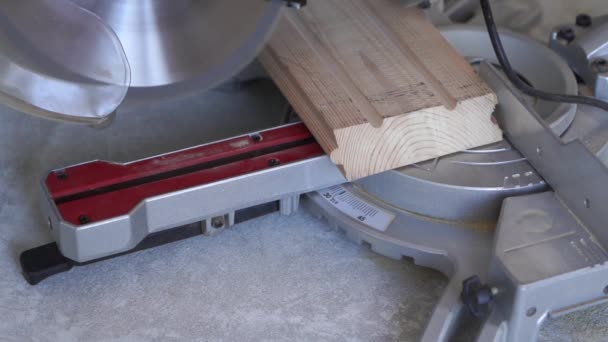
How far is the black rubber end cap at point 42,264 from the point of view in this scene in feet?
4.93

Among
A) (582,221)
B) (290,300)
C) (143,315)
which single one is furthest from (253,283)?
(582,221)

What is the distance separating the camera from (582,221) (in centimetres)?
143

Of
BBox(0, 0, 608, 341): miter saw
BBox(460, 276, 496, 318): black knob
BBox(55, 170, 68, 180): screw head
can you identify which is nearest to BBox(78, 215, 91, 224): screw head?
BBox(0, 0, 608, 341): miter saw

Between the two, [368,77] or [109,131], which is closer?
[368,77]

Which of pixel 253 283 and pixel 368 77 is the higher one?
pixel 368 77

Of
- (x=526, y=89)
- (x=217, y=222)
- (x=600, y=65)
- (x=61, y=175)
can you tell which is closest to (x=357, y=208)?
(x=217, y=222)

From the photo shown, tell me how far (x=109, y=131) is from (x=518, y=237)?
0.88 meters

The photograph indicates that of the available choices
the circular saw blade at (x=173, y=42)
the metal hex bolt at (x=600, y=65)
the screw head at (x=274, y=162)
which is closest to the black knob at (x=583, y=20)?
the metal hex bolt at (x=600, y=65)

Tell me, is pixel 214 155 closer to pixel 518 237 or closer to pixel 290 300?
pixel 290 300

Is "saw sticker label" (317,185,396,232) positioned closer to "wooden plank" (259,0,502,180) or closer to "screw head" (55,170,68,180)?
"wooden plank" (259,0,502,180)

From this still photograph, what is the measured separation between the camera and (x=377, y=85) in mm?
1589

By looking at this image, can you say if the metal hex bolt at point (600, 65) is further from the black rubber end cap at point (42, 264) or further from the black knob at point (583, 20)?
the black rubber end cap at point (42, 264)

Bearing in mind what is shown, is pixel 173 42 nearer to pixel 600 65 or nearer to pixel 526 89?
pixel 526 89

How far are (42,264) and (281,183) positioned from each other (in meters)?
0.42
